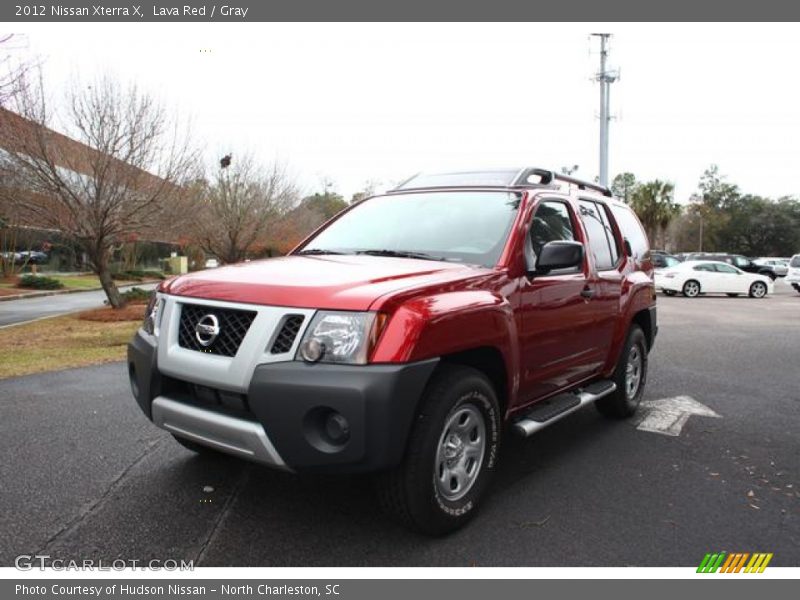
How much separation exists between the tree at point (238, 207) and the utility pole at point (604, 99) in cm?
1496

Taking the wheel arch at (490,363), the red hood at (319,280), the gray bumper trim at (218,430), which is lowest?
the gray bumper trim at (218,430)

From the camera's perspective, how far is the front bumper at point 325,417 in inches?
104

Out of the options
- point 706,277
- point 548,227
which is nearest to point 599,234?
point 548,227

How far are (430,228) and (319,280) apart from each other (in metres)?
1.24

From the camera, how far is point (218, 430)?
2.90 m

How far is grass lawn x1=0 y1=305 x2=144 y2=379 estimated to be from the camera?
8.04m

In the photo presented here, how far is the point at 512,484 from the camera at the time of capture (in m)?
3.88

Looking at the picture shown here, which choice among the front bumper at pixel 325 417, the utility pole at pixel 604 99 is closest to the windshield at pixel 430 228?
the front bumper at pixel 325 417

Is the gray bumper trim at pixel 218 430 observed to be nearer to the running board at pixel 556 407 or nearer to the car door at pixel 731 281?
the running board at pixel 556 407

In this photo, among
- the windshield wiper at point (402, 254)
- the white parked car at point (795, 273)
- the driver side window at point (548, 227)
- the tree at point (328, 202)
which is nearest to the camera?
the windshield wiper at point (402, 254)

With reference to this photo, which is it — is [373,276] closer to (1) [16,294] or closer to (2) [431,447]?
(2) [431,447]

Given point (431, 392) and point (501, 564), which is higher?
point (431, 392)
